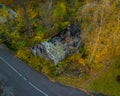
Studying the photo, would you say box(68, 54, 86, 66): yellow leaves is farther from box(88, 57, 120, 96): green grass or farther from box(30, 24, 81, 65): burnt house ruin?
box(88, 57, 120, 96): green grass

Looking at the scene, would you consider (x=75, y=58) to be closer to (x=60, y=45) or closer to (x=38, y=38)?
(x=60, y=45)

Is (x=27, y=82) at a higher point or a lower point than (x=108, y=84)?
higher

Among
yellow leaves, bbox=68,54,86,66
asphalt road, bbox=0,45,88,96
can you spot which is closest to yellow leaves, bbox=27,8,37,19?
asphalt road, bbox=0,45,88,96

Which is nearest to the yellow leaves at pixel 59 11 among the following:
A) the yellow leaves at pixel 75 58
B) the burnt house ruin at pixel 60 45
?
the burnt house ruin at pixel 60 45

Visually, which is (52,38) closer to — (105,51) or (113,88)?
(105,51)

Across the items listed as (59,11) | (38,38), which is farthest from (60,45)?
(59,11)

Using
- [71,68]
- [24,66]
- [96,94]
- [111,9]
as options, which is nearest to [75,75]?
[71,68]
